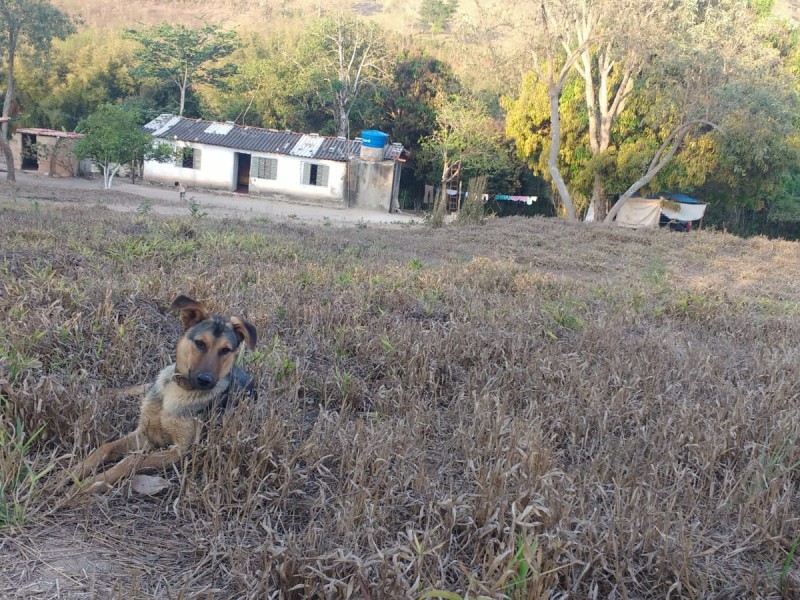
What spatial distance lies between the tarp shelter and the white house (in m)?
10.1

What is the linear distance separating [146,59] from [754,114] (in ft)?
95.8

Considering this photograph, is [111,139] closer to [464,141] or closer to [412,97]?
[464,141]

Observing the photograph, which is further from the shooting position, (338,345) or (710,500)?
(338,345)

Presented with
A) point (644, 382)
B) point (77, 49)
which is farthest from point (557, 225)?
point (77, 49)

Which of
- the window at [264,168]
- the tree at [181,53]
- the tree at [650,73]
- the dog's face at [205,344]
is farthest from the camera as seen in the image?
the tree at [181,53]

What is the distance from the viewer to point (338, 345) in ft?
15.4

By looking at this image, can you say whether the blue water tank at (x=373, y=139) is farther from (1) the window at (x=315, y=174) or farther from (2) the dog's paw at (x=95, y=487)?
(2) the dog's paw at (x=95, y=487)

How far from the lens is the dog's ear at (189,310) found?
319 centimetres

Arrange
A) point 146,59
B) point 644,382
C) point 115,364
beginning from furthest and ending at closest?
point 146,59 < point 644,382 < point 115,364

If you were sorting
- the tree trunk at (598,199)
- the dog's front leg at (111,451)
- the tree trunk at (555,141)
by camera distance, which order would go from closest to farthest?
the dog's front leg at (111,451), the tree trunk at (555,141), the tree trunk at (598,199)

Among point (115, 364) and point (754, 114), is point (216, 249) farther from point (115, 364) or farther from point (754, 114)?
point (754, 114)

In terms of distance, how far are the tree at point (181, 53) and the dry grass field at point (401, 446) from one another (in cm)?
3138

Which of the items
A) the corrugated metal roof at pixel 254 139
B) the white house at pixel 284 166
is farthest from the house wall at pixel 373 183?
the corrugated metal roof at pixel 254 139

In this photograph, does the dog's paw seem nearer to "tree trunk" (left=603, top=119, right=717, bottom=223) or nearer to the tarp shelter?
"tree trunk" (left=603, top=119, right=717, bottom=223)
